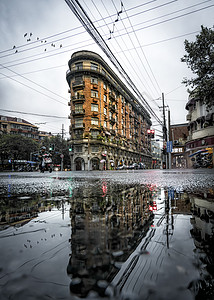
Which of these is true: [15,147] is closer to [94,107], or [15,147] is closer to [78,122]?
[78,122]

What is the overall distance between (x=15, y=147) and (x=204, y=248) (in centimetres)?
4551

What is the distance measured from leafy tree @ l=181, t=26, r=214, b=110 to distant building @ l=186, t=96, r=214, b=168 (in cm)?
1104

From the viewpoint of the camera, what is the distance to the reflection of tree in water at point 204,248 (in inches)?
19.7

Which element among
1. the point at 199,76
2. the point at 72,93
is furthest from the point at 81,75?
the point at 199,76

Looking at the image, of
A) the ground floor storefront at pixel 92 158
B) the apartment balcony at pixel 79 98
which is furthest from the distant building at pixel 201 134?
the apartment balcony at pixel 79 98

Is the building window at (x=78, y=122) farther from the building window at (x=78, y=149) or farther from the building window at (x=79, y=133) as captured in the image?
the building window at (x=78, y=149)

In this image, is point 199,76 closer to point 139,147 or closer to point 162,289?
point 162,289

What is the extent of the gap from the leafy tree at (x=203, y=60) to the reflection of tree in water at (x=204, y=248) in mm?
12064

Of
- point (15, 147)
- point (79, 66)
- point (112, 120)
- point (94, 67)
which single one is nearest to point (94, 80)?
point (94, 67)

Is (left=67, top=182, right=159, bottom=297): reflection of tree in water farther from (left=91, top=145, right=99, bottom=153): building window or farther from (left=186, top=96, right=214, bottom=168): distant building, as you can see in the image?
(left=91, top=145, right=99, bottom=153): building window

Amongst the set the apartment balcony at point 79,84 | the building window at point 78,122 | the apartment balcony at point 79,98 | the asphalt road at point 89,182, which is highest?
the apartment balcony at point 79,84

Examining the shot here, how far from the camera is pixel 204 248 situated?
2.45 ft

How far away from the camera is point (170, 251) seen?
28.5 inches

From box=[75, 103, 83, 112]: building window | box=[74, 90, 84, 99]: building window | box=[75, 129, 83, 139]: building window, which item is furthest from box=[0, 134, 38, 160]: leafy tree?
box=[74, 90, 84, 99]: building window
